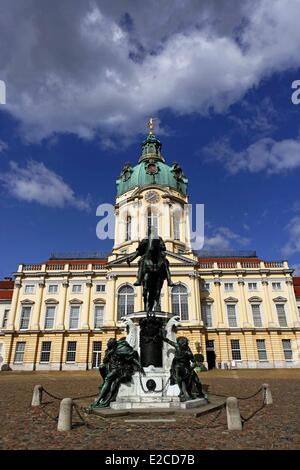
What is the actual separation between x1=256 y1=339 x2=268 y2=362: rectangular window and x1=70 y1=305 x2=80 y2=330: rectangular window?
24555 millimetres

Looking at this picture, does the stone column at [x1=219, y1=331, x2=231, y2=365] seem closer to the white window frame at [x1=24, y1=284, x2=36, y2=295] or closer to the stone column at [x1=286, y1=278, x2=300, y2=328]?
the stone column at [x1=286, y1=278, x2=300, y2=328]

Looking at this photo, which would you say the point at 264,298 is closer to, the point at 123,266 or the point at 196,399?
the point at 123,266

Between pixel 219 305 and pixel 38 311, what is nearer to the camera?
pixel 219 305

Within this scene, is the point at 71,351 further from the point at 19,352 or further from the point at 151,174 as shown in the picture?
the point at 151,174

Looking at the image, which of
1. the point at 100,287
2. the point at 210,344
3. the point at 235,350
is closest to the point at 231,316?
the point at 235,350

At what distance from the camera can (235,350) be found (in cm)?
4297

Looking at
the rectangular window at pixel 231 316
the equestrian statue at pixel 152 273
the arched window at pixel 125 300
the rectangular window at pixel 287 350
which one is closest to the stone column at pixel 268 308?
the rectangular window at pixel 287 350

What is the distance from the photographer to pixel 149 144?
5891 centimetres

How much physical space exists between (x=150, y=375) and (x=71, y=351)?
1426 inches

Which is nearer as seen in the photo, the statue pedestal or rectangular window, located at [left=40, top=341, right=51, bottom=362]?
the statue pedestal

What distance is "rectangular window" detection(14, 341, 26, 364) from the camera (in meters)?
42.8

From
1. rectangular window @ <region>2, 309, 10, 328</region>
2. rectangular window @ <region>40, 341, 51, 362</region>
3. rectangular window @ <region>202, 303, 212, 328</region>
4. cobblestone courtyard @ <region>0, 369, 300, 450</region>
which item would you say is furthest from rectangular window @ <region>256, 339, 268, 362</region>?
rectangular window @ <region>2, 309, 10, 328</region>

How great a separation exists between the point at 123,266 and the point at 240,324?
698 inches
